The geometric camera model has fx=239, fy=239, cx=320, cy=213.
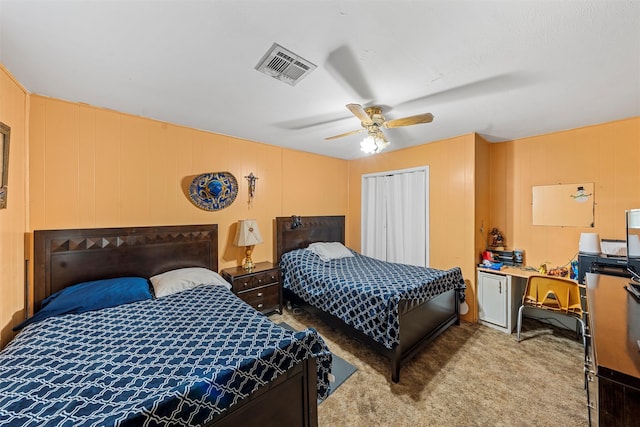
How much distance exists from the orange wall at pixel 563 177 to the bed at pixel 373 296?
3.96ft

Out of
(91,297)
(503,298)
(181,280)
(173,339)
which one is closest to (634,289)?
(503,298)

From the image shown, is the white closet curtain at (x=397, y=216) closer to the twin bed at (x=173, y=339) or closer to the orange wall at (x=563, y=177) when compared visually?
the twin bed at (x=173, y=339)

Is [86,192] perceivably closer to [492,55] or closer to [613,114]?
[492,55]

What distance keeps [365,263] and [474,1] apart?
2.90 metres

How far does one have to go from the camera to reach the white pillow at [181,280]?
2.22m

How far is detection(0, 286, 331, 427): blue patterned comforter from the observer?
3.10 feet

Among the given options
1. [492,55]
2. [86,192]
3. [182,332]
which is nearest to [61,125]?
[86,192]

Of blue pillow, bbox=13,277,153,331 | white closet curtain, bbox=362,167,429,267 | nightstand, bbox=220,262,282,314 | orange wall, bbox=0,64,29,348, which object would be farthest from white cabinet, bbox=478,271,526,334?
orange wall, bbox=0,64,29,348

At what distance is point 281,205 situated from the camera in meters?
3.70

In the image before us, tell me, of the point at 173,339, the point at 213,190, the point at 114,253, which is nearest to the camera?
the point at 173,339

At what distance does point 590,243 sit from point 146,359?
3.98 metres

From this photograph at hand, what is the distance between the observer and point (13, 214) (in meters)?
1.78

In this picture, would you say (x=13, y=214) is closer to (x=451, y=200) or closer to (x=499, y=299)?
(x=451, y=200)

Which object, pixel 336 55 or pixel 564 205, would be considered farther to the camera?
pixel 564 205
